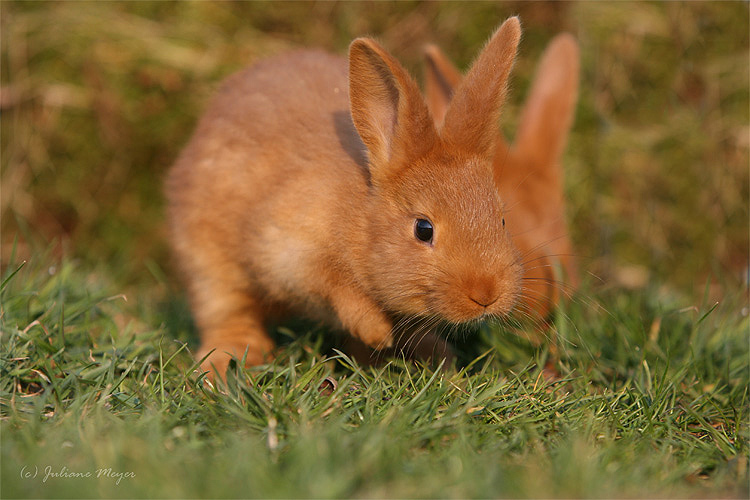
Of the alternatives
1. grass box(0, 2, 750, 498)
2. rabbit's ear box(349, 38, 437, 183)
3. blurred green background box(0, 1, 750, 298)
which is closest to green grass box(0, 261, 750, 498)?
grass box(0, 2, 750, 498)

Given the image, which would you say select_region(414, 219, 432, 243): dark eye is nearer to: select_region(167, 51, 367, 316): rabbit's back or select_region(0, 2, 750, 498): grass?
select_region(167, 51, 367, 316): rabbit's back

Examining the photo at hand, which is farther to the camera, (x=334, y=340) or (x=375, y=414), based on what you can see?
(x=334, y=340)

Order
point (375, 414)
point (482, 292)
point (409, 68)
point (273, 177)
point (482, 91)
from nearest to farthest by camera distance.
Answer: point (375, 414), point (482, 292), point (482, 91), point (273, 177), point (409, 68)

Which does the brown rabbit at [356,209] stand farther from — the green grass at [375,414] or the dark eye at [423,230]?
the green grass at [375,414]

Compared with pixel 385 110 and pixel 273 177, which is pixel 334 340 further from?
pixel 385 110

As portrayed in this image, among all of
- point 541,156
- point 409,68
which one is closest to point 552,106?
point 541,156

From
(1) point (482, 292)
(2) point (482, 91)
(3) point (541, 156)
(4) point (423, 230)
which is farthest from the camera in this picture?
(3) point (541, 156)
